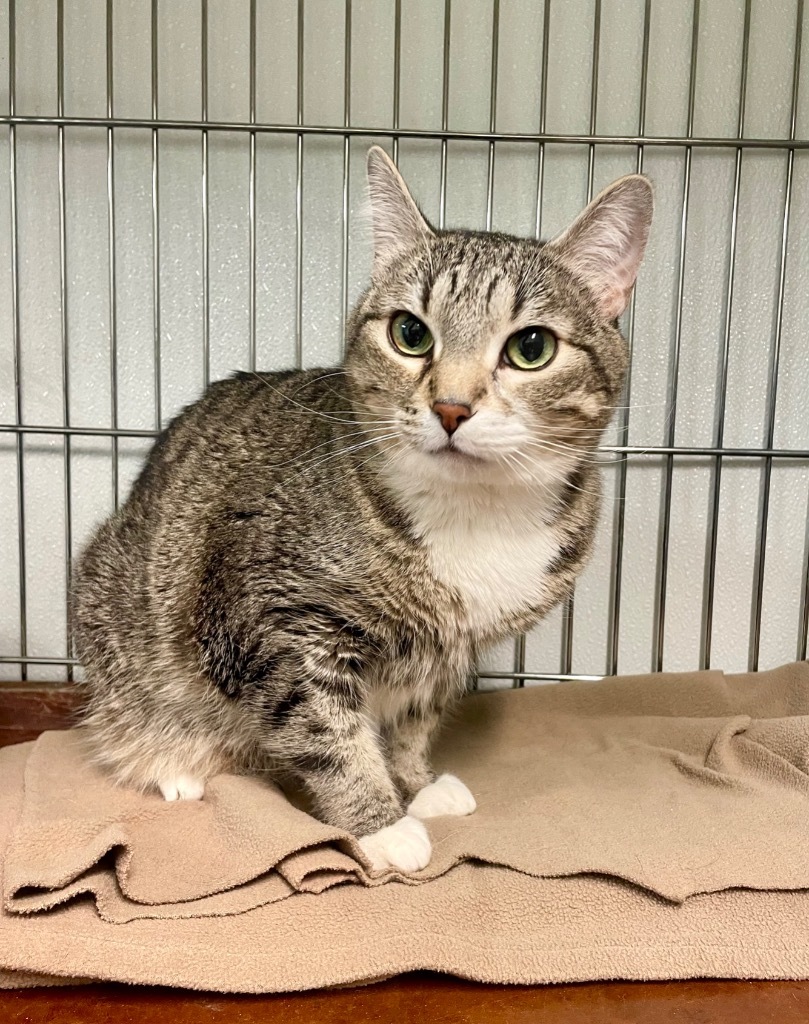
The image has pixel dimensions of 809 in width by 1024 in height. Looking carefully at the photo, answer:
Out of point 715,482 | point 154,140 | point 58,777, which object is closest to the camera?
point 58,777

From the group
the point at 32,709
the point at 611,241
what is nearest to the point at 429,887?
the point at 611,241

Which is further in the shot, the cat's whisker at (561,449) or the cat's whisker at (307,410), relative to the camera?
the cat's whisker at (307,410)

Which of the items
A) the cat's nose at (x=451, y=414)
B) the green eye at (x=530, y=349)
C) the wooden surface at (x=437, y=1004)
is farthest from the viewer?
the green eye at (x=530, y=349)

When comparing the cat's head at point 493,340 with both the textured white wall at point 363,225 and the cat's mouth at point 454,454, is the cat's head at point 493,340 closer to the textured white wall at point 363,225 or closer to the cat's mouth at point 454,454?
the cat's mouth at point 454,454

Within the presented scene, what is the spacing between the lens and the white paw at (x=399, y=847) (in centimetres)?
99

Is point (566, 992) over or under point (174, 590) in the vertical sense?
under

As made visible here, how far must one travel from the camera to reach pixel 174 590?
3.87ft

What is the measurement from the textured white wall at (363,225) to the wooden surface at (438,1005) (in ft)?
2.97

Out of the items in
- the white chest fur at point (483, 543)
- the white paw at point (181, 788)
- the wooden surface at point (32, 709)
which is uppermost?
the white chest fur at point (483, 543)

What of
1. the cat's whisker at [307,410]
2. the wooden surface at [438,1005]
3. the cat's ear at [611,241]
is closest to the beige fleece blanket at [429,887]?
the wooden surface at [438,1005]

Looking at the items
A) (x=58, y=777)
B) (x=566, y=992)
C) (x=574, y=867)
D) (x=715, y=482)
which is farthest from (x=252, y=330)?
(x=566, y=992)

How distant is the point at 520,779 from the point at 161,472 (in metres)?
0.78

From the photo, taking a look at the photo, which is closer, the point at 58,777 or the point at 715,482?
the point at 58,777

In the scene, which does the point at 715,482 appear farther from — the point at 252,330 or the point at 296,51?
the point at 296,51
